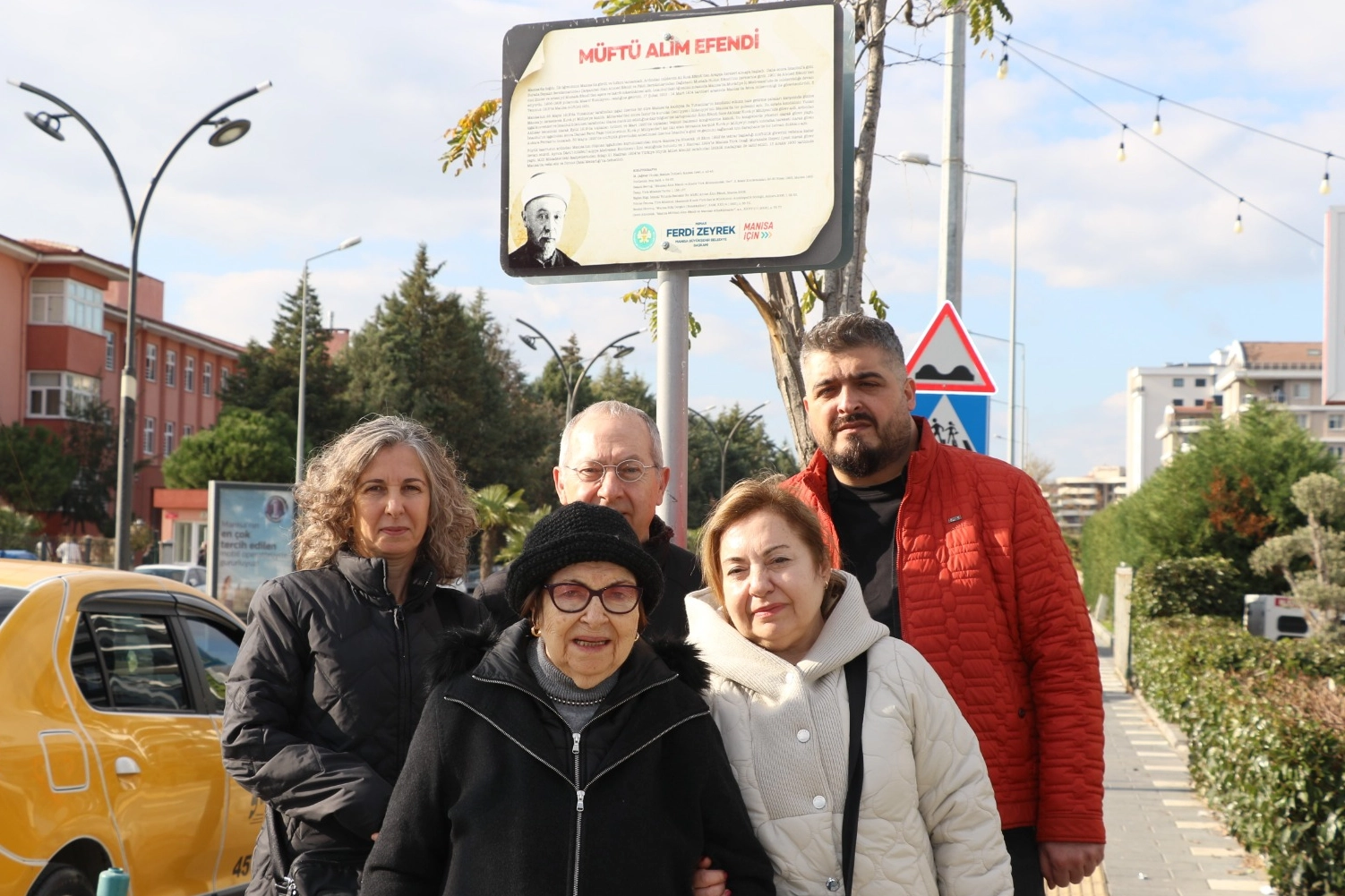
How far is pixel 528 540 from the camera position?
264cm

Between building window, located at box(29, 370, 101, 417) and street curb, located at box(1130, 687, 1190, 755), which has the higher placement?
building window, located at box(29, 370, 101, 417)

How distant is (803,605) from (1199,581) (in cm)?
1853

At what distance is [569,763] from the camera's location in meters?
2.50

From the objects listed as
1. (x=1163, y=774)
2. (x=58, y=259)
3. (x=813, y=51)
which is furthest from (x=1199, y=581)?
(x=58, y=259)

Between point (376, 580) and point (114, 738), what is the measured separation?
2371mm

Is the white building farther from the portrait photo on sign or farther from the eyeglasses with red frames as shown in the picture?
the eyeglasses with red frames

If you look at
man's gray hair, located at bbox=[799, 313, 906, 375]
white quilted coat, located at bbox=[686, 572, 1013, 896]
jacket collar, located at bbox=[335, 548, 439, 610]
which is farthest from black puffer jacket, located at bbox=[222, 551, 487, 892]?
man's gray hair, located at bbox=[799, 313, 906, 375]

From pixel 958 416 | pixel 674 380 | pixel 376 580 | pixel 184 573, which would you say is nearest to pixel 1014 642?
pixel 376 580

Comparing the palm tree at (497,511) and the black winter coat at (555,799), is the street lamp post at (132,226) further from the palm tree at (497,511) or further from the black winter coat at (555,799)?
the black winter coat at (555,799)

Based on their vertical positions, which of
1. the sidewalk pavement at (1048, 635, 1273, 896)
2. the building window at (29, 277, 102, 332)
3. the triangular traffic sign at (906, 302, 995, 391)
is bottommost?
the sidewalk pavement at (1048, 635, 1273, 896)

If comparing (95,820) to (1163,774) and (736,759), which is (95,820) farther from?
(1163,774)

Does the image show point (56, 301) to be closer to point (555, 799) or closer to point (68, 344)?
point (68, 344)

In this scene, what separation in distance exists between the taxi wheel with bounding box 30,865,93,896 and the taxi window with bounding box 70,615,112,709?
0.65 m

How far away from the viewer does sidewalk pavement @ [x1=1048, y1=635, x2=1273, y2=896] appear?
307 inches
